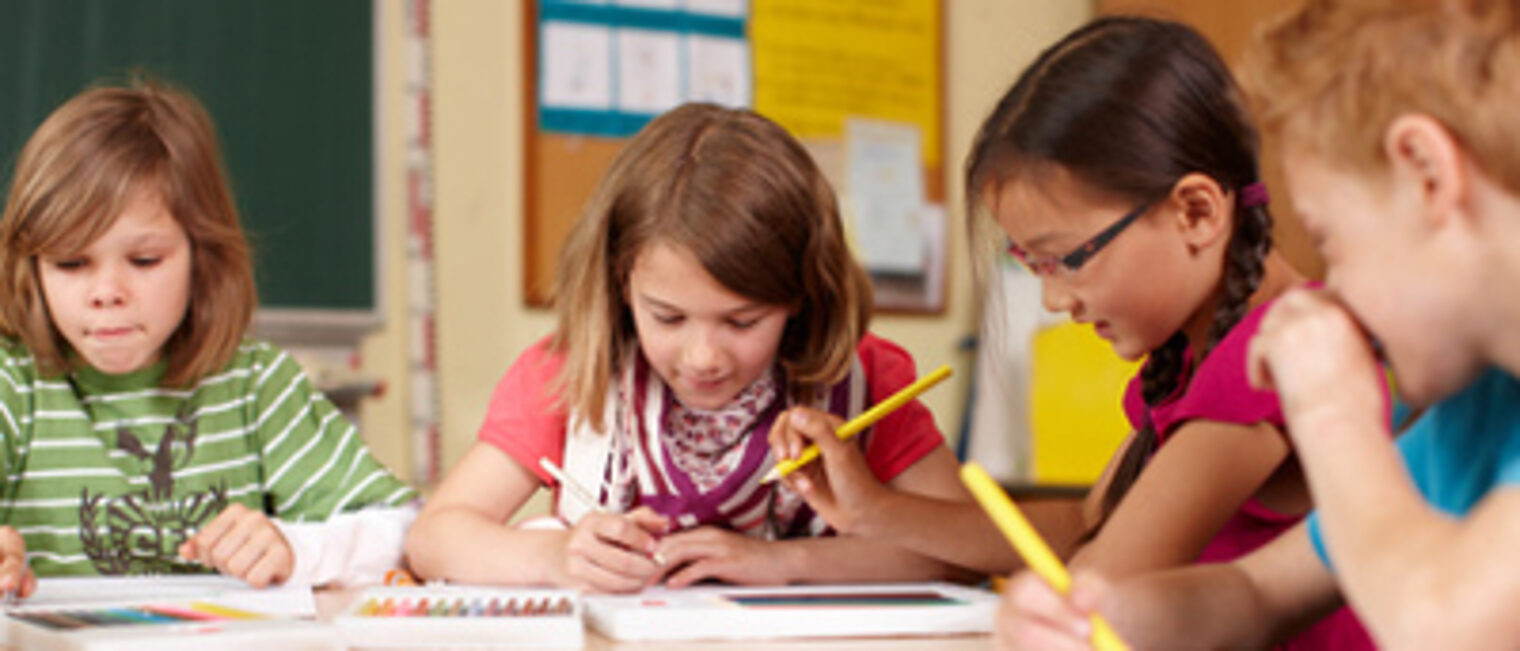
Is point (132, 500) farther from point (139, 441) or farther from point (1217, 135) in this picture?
point (1217, 135)

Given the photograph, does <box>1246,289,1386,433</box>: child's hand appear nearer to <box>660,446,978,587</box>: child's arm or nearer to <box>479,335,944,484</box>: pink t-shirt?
<box>660,446,978,587</box>: child's arm

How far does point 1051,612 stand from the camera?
62 cm

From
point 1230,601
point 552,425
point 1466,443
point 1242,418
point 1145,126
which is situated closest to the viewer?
point 1466,443

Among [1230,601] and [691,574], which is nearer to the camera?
[1230,601]

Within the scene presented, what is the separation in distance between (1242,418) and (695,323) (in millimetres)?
473

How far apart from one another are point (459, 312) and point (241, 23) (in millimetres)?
658

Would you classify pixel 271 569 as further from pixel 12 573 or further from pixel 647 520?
pixel 647 520

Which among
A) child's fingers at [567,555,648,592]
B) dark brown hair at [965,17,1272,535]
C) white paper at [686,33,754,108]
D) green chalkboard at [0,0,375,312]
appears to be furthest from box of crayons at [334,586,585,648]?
white paper at [686,33,754,108]

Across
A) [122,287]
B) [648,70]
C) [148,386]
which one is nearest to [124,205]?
[122,287]

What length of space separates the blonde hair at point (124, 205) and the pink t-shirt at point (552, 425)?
270mm

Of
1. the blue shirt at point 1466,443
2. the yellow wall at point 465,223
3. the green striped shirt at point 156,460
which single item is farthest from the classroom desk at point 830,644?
the yellow wall at point 465,223

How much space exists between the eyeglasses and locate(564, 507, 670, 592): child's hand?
357 millimetres

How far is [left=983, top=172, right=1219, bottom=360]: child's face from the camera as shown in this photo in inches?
41.0

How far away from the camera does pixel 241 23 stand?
8.20ft
